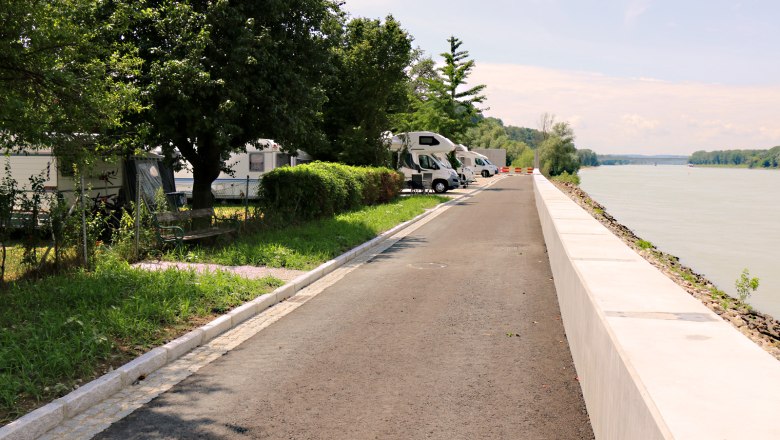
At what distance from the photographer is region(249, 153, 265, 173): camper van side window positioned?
92.0ft

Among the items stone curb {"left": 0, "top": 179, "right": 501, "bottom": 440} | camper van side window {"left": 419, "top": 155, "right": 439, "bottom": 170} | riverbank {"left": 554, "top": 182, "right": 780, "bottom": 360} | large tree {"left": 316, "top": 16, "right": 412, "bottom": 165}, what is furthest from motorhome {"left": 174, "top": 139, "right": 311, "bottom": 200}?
stone curb {"left": 0, "top": 179, "right": 501, "bottom": 440}

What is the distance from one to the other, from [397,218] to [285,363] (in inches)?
570

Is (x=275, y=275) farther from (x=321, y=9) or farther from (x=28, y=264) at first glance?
(x=321, y=9)

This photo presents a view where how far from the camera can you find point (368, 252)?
47.9 ft

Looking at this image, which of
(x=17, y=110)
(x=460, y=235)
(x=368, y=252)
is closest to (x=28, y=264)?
(x=17, y=110)

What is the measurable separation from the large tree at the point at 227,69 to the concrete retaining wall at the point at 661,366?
35.8ft

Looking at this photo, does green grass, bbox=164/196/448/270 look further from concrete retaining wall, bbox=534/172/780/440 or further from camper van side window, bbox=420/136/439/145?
camper van side window, bbox=420/136/439/145

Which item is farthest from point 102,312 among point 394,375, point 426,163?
point 426,163

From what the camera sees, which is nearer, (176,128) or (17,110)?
(17,110)

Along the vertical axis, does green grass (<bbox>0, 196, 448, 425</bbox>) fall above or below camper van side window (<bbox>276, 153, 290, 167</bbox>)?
below

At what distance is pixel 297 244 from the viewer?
43.4ft

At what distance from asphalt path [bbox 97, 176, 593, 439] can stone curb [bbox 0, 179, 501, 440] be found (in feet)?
1.53

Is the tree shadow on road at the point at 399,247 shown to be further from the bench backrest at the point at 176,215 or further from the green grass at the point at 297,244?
the bench backrest at the point at 176,215

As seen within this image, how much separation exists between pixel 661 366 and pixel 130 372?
465cm
